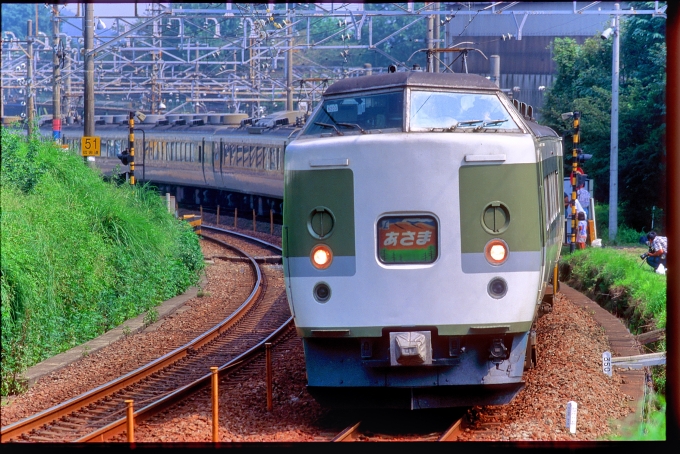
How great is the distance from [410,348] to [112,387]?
4.20 m

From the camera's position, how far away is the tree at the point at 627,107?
24.5 m

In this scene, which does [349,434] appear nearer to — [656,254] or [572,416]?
[572,416]

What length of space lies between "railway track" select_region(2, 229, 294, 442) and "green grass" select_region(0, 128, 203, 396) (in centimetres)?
122

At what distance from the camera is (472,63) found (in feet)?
140

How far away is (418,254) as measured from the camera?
7117 millimetres

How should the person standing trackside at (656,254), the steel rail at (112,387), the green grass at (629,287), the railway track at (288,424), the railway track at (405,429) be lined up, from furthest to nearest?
the person standing trackside at (656,254), the green grass at (629,287), the steel rail at (112,387), the railway track at (288,424), the railway track at (405,429)

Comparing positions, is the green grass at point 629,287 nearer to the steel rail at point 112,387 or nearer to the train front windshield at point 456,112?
the train front windshield at point 456,112

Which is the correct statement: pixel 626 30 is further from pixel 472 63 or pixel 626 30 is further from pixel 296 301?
pixel 296 301

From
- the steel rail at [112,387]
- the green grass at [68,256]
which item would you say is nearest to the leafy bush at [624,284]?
the steel rail at [112,387]

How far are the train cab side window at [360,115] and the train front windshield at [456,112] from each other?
0.47 feet

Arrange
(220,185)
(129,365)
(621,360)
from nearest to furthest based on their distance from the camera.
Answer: (621,360)
(129,365)
(220,185)

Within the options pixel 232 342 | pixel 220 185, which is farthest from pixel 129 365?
pixel 220 185

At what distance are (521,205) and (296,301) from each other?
1896 millimetres

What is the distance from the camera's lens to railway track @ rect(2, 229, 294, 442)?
326 inches
